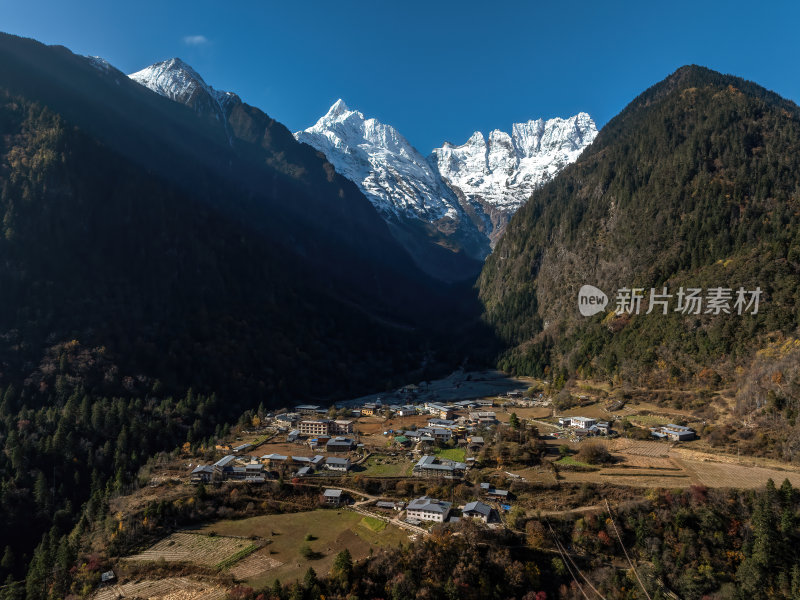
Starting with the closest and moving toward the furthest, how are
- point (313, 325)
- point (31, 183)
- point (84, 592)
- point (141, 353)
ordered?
1. point (84, 592)
2. point (141, 353)
3. point (31, 183)
4. point (313, 325)

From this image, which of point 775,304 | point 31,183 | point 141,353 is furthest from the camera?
point 31,183

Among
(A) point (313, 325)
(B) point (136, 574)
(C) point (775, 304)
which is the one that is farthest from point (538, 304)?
(B) point (136, 574)

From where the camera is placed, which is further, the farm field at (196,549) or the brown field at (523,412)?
the brown field at (523,412)

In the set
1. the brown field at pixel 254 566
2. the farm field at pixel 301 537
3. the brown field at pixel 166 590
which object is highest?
the farm field at pixel 301 537

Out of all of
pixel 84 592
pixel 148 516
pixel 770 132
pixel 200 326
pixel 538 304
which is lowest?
pixel 84 592

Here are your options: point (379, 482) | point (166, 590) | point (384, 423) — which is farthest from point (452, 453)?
point (166, 590)

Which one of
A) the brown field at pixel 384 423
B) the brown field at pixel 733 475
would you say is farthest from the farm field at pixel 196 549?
the brown field at pixel 733 475

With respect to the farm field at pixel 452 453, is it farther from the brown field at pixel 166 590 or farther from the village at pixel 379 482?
the brown field at pixel 166 590

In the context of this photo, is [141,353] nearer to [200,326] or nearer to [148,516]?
[200,326]
